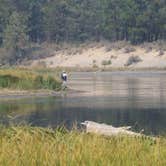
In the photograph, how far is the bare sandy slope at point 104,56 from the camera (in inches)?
4847

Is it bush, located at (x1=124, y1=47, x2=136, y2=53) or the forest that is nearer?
bush, located at (x1=124, y1=47, x2=136, y2=53)

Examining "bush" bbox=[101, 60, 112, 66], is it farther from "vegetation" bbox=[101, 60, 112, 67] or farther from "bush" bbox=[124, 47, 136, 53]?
"bush" bbox=[124, 47, 136, 53]

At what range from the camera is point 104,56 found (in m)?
130

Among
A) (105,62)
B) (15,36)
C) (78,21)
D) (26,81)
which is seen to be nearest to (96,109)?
(26,81)

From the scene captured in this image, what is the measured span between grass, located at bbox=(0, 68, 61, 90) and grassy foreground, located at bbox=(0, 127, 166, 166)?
43.5 metres

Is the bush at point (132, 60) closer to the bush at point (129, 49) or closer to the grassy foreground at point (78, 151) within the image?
the bush at point (129, 49)

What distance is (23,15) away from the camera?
152125 millimetres

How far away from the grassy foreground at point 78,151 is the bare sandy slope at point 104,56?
105304 millimetres

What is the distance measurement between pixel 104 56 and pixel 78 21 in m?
25.0

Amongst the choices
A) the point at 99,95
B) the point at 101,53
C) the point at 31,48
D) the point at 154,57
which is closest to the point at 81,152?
the point at 99,95

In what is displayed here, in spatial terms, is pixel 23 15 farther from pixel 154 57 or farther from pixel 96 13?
pixel 154 57

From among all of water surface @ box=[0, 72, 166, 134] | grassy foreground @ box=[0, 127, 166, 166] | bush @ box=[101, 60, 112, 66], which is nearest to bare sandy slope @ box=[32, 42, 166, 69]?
bush @ box=[101, 60, 112, 66]

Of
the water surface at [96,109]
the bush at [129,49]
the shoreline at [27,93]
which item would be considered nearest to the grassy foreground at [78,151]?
the water surface at [96,109]

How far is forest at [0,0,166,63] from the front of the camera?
133000 millimetres
